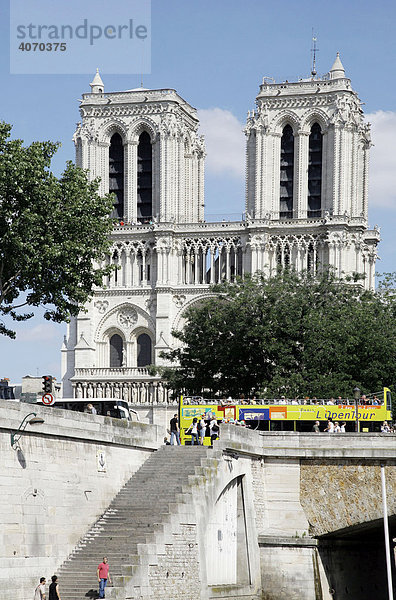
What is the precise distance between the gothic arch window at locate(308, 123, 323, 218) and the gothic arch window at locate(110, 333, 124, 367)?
20154mm

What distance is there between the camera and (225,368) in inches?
2714

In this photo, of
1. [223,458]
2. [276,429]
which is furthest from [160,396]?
[223,458]

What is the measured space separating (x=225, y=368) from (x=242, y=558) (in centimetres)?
2577

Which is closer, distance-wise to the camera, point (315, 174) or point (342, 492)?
point (342, 492)

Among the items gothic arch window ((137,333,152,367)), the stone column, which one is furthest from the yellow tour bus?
gothic arch window ((137,333,152,367))

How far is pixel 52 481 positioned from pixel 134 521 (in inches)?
126

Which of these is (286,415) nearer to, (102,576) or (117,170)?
(102,576)

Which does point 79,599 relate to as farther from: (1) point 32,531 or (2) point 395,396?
(2) point 395,396

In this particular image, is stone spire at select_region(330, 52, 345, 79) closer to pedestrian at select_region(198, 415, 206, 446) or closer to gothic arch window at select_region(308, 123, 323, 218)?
gothic arch window at select_region(308, 123, 323, 218)

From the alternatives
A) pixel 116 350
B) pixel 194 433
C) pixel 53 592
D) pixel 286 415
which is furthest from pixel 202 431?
pixel 116 350

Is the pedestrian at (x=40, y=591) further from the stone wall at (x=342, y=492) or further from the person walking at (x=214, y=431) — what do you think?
the stone wall at (x=342, y=492)

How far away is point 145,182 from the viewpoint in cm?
11300

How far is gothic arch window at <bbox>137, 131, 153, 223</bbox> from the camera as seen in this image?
113 m

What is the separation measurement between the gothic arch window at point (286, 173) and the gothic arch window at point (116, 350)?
712 inches
